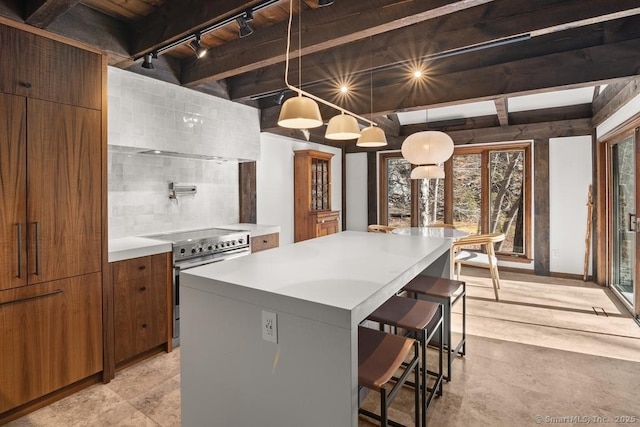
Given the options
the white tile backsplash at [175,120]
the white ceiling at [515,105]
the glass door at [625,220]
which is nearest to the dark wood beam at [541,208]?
the white ceiling at [515,105]

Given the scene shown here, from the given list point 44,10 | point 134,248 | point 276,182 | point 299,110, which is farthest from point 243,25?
point 276,182

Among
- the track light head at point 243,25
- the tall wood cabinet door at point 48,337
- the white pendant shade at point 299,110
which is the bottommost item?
the tall wood cabinet door at point 48,337

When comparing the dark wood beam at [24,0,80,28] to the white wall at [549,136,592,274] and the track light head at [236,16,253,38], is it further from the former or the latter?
the white wall at [549,136,592,274]

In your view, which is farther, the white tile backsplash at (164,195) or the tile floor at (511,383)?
the white tile backsplash at (164,195)

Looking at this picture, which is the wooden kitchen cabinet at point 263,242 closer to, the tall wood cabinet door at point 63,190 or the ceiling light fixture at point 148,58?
the tall wood cabinet door at point 63,190

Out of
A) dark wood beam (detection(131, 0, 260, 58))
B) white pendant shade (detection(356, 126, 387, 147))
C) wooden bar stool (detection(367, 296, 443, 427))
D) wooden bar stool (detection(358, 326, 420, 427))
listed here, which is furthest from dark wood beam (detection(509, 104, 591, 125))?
wooden bar stool (detection(358, 326, 420, 427))

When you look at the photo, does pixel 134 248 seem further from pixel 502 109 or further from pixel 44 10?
pixel 502 109

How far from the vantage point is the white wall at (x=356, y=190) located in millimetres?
7105

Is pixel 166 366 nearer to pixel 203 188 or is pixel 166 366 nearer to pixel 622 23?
pixel 203 188

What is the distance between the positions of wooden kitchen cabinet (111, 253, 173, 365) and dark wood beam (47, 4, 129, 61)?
162 centimetres

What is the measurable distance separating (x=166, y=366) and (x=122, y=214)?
1480mm

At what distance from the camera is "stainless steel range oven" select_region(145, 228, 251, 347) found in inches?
116

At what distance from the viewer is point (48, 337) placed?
215 cm

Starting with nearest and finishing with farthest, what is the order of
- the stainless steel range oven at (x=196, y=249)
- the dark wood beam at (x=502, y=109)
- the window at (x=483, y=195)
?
the stainless steel range oven at (x=196, y=249) → the dark wood beam at (x=502, y=109) → the window at (x=483, y=195)
